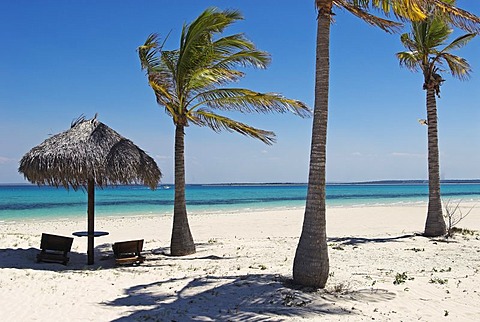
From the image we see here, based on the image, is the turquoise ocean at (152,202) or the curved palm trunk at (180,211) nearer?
the curved palm trunk at (180,211)

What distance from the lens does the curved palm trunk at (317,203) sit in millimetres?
6805

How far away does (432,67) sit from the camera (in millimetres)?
13406

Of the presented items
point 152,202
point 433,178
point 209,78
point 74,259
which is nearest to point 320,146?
point 209,78

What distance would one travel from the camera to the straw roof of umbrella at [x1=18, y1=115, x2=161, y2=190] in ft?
31.3

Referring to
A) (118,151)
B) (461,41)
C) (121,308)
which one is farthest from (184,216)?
(461,41)

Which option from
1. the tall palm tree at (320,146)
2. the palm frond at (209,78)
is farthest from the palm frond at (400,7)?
the palm frond at (209,78)

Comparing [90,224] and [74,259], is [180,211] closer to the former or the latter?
[90,224]

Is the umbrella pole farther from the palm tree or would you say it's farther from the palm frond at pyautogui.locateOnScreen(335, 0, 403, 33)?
the palm frond at pyautogui.locateOnScreen(335, 0, 403, 33)

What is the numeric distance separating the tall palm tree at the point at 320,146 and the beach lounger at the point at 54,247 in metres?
5.22

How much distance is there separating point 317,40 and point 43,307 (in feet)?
18.3

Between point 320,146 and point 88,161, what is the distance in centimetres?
510

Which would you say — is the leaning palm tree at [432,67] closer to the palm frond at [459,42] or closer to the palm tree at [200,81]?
the palm frond at [459,42]

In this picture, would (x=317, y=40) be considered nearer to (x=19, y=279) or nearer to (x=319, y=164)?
(x=319, y=164)

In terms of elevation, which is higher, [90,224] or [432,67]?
[432,67]
